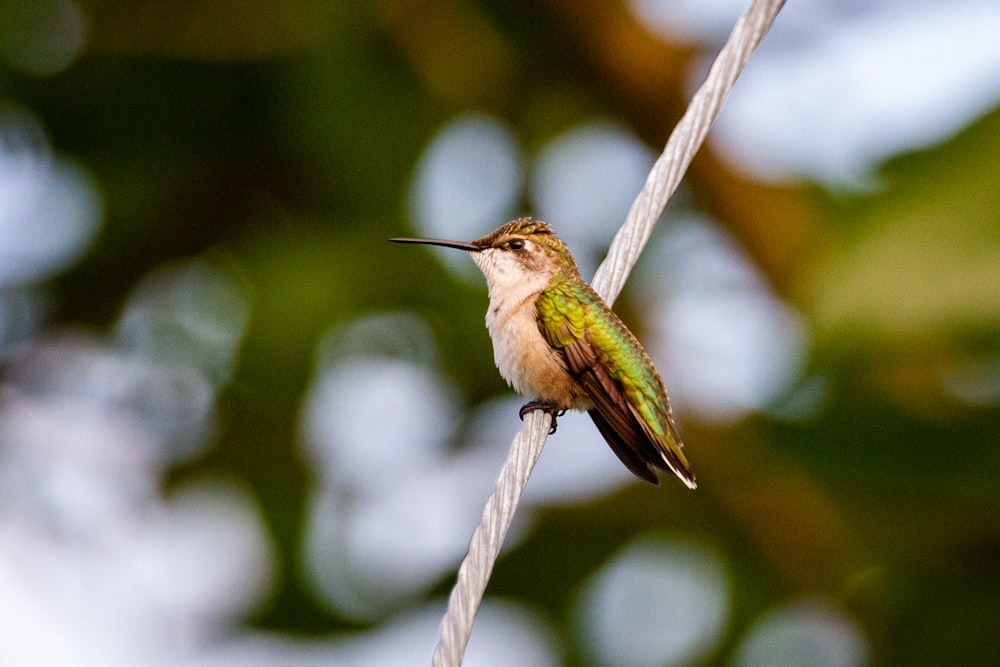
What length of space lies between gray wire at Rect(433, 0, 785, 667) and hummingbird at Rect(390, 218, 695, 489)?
2.50ft

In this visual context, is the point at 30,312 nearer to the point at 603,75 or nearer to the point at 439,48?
the point at 439,48

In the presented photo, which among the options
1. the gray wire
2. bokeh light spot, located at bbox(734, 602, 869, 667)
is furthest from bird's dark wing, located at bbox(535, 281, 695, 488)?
bokeh light spot, located at bbox(734, 602, 869, 667)

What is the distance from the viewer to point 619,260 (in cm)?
257

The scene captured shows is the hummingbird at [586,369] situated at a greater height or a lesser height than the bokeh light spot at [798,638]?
greater

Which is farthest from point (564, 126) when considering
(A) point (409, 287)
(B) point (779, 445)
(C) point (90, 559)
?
(C) point (90, 559)

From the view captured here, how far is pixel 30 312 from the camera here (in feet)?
25.8

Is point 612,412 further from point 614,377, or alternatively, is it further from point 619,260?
point 619,260

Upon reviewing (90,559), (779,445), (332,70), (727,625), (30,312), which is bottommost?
(727,625)

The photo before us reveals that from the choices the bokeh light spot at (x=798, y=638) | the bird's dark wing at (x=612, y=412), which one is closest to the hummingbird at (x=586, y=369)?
the bird's dark wing at (x=612, y=412)

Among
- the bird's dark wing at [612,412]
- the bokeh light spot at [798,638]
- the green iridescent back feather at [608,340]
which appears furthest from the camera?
the bokeh light spot at [798,638]

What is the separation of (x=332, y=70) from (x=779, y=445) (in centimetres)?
338

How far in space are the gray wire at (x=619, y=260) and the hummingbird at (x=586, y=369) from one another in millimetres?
762

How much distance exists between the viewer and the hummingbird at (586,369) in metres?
3.41

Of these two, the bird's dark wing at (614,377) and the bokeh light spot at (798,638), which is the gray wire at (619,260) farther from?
the bokeh light spot at (798,638)
